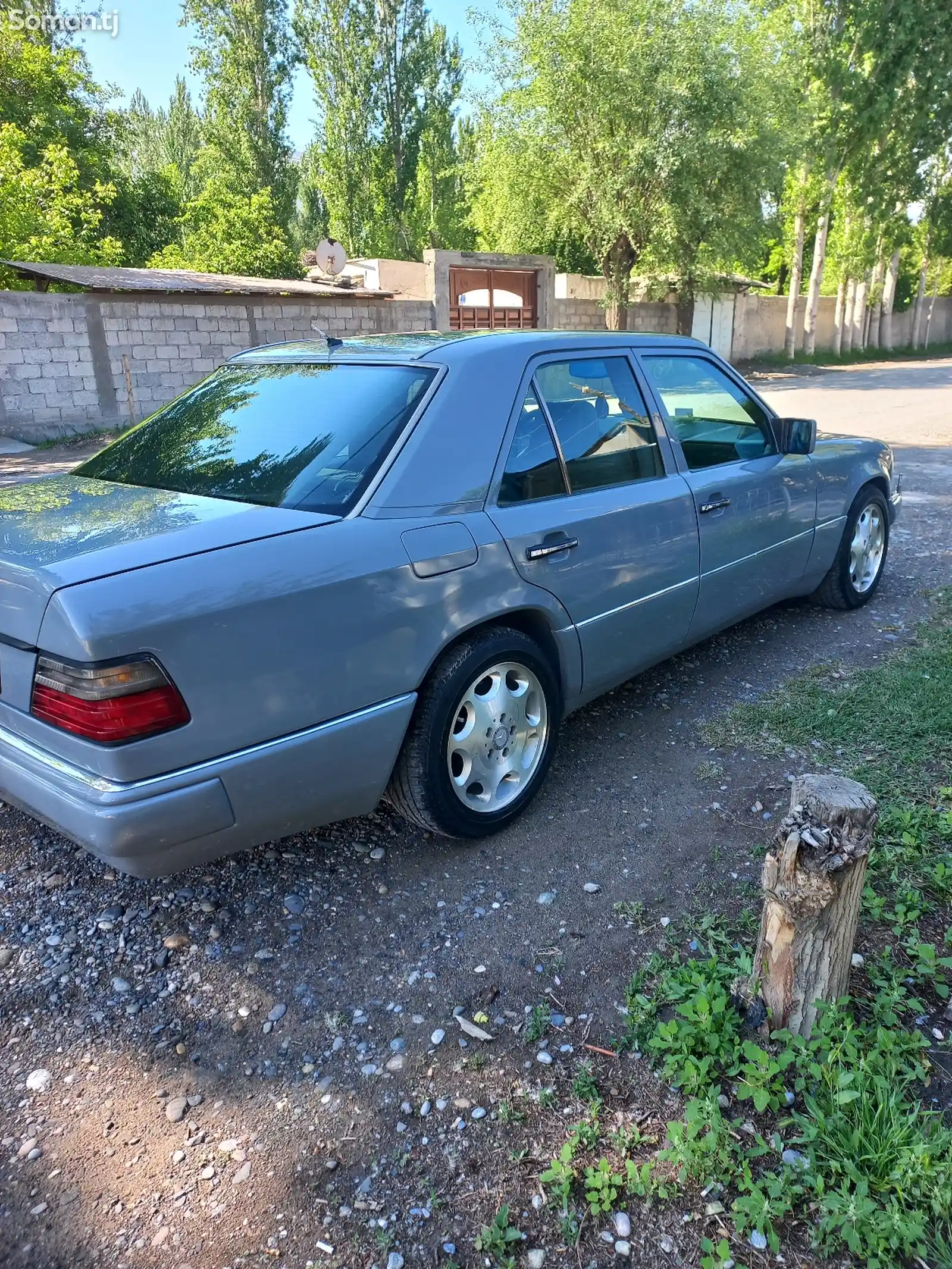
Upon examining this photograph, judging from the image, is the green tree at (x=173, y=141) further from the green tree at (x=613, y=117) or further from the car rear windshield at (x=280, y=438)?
the car rear windshield at (x=280, y=438)

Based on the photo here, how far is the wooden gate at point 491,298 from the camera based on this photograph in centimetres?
2152

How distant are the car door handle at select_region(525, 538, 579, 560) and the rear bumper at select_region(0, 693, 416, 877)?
0.69m

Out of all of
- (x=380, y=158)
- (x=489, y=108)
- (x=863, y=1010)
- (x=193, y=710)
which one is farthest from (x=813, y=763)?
(x=380, y=158)

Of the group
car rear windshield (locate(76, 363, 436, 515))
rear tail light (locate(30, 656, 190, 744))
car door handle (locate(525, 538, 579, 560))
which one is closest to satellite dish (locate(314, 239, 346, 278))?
car rear windshield (locate(76, 363, 436, 515))

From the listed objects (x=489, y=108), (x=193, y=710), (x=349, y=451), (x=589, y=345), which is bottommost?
(x=193, y=710)

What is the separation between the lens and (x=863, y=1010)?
2.33 meters

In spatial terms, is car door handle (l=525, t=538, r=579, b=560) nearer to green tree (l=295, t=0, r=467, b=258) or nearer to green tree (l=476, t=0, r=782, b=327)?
green tree (l=476, t=0, r=782, b=327)

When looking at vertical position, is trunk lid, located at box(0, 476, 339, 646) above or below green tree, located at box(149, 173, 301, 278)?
below

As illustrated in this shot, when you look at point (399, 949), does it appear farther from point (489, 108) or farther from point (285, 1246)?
point (489, 108)

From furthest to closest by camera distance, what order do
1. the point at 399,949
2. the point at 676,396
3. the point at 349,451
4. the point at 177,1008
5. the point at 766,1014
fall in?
1. the point at 676,396
2. the point at 349,451
3. the point at 399,949
4. the point at 177,1008
5. the point at 766,1014

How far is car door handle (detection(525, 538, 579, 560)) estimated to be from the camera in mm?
3053

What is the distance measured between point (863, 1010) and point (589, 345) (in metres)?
2.55

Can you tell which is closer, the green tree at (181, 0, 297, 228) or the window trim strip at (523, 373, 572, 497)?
the window trim strip at (523, 373, 572, 497)

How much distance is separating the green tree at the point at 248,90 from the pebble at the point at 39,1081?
3849 cm
